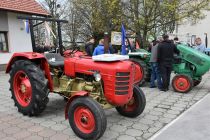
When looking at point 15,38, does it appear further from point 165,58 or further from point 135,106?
point 135,106

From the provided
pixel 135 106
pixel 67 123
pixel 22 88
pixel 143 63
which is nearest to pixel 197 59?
pixel 143 63

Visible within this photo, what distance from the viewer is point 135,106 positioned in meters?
5.41

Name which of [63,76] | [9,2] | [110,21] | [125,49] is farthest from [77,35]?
[63,76]

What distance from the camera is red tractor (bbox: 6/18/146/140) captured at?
14.4ft

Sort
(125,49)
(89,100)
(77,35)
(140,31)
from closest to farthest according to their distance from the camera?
(89,100), (125,49), (140,31), (77,35)

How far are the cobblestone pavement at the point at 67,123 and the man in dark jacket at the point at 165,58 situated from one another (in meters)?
1.13

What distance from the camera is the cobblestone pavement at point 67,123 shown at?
182 inches

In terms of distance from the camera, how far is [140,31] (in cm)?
1473

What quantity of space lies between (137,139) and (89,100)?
1.00 metres

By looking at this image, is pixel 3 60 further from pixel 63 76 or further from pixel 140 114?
pixel 140 114

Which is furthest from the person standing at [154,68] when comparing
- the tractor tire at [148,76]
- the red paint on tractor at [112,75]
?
the red paint on tractor at [112,75]

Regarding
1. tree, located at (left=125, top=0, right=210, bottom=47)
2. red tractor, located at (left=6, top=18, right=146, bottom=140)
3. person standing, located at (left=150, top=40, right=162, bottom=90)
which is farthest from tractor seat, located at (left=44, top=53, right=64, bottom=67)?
tree, located at (left=125, top=0, right=210, bottom=47)

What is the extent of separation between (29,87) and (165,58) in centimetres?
411

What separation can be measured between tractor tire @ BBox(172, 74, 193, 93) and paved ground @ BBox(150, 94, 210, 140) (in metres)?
1.79
